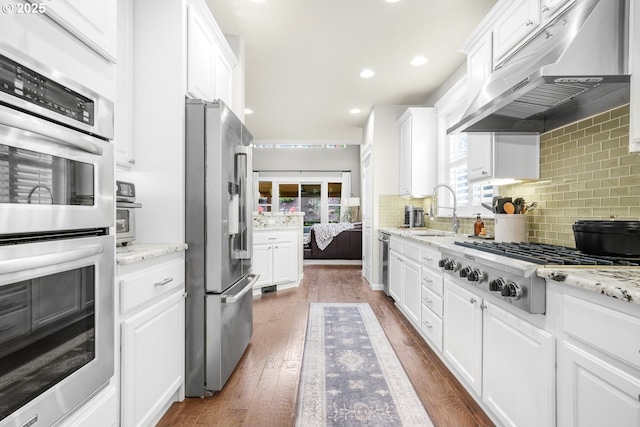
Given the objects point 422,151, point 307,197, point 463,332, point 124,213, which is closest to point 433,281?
point 463,332

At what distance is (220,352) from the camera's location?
1.93m

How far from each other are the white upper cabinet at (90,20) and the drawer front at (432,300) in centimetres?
227

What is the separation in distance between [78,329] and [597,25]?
2.19 meters

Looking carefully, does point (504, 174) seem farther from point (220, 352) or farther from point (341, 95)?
point (341, 95)

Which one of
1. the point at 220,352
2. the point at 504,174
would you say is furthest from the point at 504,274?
the point at 220,352

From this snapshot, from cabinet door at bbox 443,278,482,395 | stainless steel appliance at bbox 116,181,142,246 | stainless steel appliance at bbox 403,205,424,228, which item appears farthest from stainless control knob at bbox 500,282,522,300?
stainless steel appliance at bbox 403,205,424,228

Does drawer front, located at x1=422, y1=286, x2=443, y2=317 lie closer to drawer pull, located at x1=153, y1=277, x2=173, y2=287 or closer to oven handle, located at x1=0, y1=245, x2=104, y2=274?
drawer pull, located at x1=153, y1=277, x2=173, y2=287

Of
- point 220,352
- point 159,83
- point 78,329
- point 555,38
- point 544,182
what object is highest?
point 555,38

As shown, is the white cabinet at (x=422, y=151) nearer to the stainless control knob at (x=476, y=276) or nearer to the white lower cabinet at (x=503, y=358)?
the white lower cabinet at (x=503, y=358)

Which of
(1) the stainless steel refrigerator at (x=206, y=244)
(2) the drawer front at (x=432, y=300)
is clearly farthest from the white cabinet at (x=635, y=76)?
(1) the stainless steel refrigerator at (x=206, y=244)

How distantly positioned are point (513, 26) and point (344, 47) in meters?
1.67

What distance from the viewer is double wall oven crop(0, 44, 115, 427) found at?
73 cm

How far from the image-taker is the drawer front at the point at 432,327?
2.34 m

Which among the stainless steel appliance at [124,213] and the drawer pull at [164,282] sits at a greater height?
the stainless steel appliance at [124,213]
